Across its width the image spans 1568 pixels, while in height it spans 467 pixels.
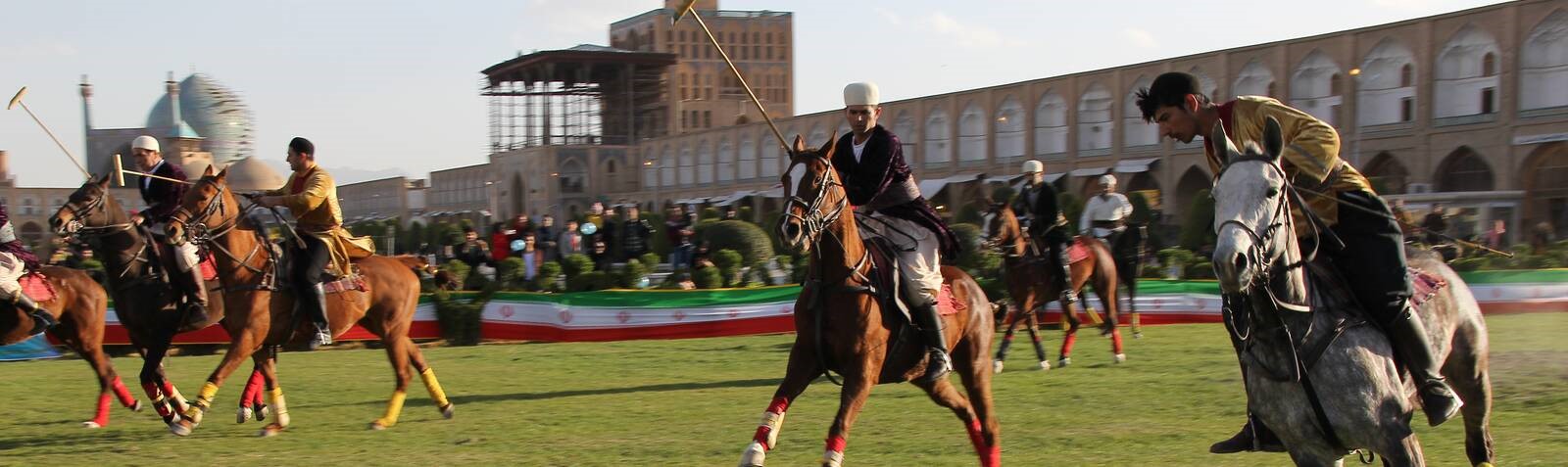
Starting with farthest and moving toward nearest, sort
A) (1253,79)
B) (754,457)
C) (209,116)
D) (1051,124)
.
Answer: (209,116)
(1051,124)
(1253,79)
(754,457)

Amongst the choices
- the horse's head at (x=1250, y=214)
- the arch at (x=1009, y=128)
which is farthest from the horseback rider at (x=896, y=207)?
the arch at (x=1009, y=128)

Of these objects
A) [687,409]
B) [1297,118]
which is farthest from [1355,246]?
[687,409]

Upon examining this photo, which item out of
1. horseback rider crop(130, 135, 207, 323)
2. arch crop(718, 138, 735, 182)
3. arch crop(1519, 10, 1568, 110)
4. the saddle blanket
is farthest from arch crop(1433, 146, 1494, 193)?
arch crop(718, 138, 735, 182)

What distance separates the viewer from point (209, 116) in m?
125

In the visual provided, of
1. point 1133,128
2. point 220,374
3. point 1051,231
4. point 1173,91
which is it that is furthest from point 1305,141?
point 1133,128

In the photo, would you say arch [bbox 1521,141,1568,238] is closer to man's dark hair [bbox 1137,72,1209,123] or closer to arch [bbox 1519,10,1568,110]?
arch [bbox 1519,10,1568,110]

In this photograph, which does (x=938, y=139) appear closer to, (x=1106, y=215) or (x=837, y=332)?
(x=1106, y=215)

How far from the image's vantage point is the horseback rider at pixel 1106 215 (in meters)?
16.5

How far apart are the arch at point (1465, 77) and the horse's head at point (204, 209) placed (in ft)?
124

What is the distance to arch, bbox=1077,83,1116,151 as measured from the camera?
51.8 meters

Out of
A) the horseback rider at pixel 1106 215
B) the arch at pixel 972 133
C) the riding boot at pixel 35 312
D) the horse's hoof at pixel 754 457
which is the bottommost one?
the horse's hoof at pixel 754 457

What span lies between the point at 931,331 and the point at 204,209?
580cm

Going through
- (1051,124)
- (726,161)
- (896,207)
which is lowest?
(896,207)

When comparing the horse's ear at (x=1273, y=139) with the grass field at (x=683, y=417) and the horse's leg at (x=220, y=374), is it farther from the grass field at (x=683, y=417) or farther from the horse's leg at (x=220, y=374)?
the horse's leg at (x=220, y=374)
